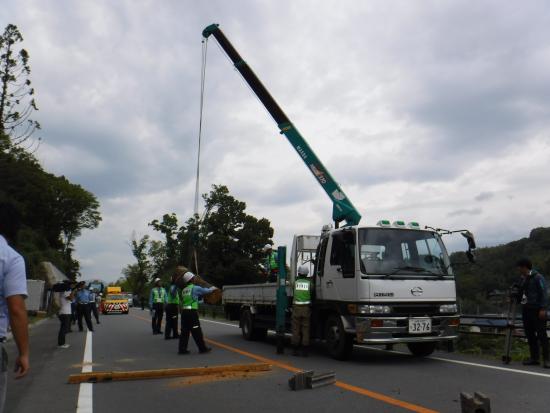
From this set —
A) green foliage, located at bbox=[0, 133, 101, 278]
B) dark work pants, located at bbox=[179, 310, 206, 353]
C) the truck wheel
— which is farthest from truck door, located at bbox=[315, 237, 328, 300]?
green foliage, located at bbox=[0, 133, 101, 278]

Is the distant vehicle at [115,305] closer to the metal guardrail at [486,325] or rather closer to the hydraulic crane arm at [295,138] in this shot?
the hydraulic crane arm at [295,138]

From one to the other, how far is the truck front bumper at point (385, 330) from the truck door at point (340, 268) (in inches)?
17.2

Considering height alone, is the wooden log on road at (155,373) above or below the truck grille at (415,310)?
below

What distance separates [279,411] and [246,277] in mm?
44508

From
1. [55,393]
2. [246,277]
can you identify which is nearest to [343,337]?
[55,393]

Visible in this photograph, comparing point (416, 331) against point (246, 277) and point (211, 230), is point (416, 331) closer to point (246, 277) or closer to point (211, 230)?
point (246, 277)

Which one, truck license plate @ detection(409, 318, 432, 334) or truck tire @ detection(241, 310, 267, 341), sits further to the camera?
truck tire @ detection(241, 310, 267, 341)

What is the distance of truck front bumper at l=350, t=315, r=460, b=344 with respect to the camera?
8.60m

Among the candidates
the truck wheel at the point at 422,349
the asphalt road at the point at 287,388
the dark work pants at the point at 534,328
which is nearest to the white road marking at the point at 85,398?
the asphalt road at the point at 287,388

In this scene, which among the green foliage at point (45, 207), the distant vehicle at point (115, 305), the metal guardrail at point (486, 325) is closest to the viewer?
the metal guardrail at point (486, 325)

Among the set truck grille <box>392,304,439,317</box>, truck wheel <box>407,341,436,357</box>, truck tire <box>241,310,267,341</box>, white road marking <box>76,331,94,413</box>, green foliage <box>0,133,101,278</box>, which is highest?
green foliage <box>0,133,101,278</box>

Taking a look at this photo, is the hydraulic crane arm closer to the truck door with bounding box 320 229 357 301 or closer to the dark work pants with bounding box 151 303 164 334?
the truck door with bounding box 320 229 357 301

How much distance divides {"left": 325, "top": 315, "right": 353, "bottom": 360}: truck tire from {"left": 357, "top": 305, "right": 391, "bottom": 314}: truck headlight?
2.14ft

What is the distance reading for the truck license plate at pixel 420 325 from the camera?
345 inches
